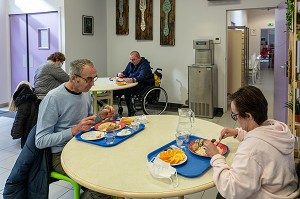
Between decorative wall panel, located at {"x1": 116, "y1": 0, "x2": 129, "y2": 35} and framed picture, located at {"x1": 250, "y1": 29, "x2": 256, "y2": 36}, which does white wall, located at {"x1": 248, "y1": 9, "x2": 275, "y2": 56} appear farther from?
decorative wall panel, located at {"x1": 116, "y1": 0, "x2": 129, "y2": 35}

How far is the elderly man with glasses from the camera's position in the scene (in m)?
1.84

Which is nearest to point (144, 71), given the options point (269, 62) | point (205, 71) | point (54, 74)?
point (205, 71)

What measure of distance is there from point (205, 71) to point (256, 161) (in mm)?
4273

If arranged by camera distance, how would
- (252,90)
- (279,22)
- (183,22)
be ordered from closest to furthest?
(252,90) < (279,22) < (183,22)

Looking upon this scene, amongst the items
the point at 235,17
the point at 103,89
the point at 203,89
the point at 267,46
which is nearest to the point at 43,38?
the point at 103,89

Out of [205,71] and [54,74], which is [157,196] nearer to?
[54,74]

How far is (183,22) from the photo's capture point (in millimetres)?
5941

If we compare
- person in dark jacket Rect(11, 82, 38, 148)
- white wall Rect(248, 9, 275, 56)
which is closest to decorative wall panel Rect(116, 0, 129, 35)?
person in dark jacket Rect(11, 82, 38, 148)

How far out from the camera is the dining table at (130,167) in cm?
122

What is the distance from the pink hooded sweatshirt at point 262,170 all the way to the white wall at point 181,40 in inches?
181

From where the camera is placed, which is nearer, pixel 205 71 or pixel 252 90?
pixel 252 90

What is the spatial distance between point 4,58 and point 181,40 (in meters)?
3.99

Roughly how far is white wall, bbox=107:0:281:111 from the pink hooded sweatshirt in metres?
4.60

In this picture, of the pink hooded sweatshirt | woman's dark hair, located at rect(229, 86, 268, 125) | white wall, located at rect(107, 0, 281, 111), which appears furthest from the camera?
white wall, located at rect(107, 0, 281, 111)
